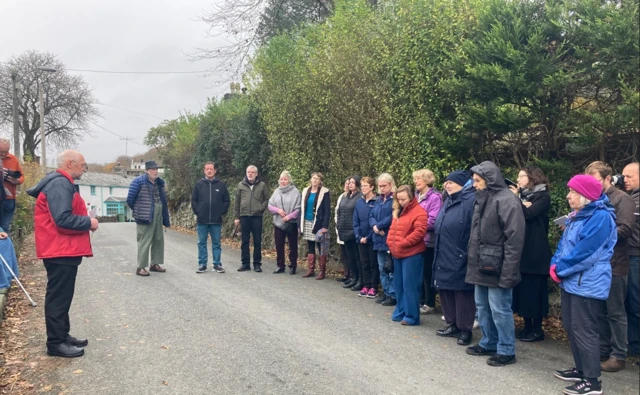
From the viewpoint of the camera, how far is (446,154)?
7.43 meters

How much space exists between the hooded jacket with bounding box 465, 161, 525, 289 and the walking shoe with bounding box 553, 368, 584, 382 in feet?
2.87

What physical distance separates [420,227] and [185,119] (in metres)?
19.6

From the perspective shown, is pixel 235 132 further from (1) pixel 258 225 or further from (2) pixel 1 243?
(2) pixel 1 243

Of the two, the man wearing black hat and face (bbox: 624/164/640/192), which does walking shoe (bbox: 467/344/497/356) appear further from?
the man wearing black hat

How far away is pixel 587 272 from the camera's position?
14.2 ft

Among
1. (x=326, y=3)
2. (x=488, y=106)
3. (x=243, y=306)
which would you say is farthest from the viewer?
(x=326, y=3)

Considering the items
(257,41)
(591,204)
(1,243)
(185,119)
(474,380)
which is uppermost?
(257,41)

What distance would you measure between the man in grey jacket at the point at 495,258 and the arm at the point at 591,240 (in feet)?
2.00

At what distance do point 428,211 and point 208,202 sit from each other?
16.0ft

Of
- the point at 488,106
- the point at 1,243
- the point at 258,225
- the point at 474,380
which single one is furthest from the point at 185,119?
the point at 474,380

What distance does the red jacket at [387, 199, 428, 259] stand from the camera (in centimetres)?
620

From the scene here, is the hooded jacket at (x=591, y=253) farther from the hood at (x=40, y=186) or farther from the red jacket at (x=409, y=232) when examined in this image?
the hood at (x=40, y=186)

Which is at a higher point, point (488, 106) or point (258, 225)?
point (488, 106)

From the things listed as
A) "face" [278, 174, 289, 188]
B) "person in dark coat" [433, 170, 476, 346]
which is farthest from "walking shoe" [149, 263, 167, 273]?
"person in dark coat" [433, 170, 476, 346]
